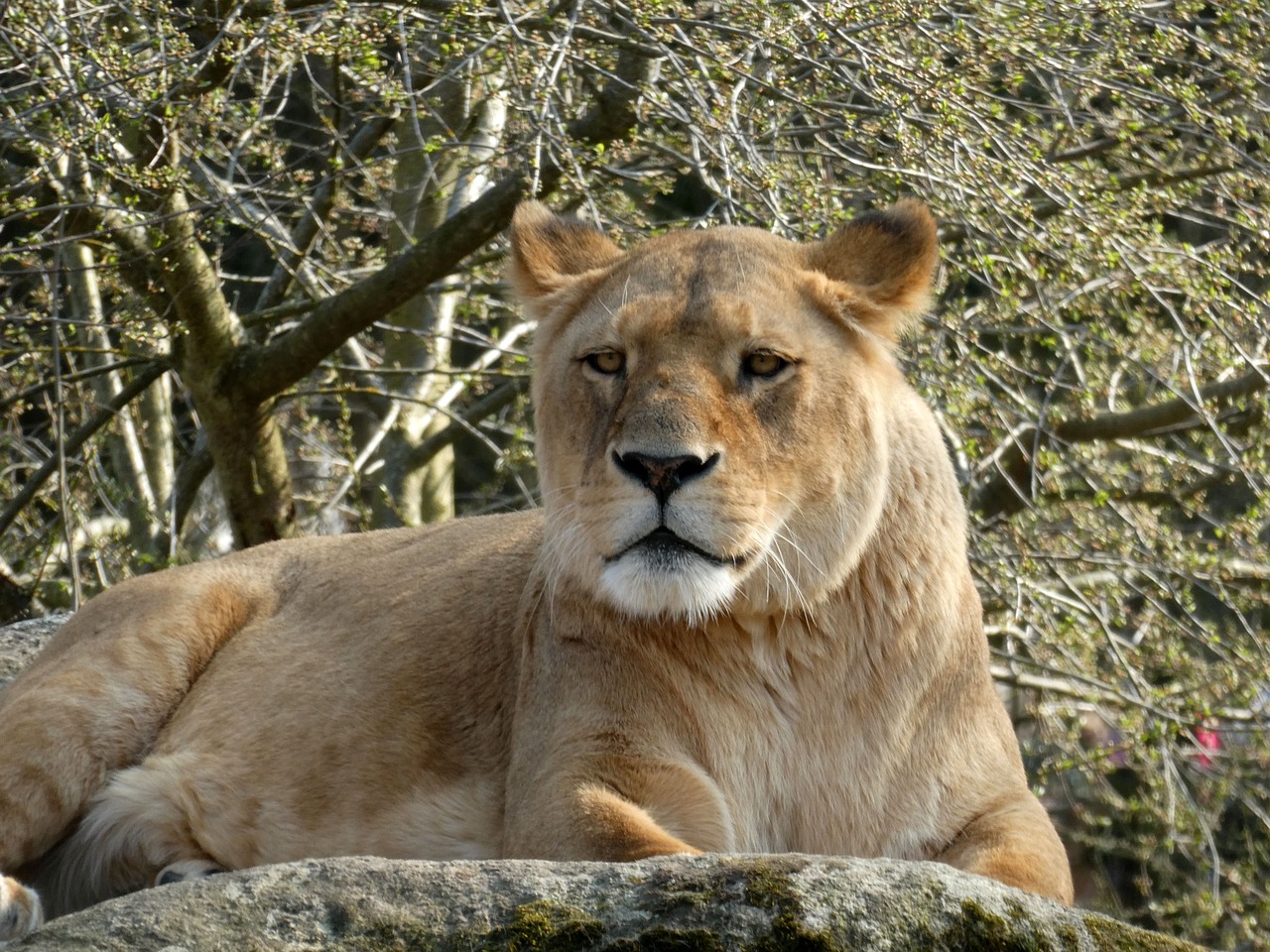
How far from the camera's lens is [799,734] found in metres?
4.04

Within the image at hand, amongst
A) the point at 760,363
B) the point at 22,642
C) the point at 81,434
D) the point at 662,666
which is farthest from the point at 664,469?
the point at 81,434

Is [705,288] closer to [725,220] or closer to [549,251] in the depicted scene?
[549,251]

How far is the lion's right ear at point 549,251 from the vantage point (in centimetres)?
464

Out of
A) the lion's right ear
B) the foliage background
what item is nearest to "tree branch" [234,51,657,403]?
the foliage background

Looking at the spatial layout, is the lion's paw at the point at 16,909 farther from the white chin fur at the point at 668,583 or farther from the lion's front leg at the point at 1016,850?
the lion's front leg at the point at 1016,850

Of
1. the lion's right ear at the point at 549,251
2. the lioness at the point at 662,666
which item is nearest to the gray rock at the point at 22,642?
the lioness at the point at 662,666

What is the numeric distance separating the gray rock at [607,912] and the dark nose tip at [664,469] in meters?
1.05

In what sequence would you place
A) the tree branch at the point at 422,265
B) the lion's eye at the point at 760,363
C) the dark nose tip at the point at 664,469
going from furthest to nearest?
the tree branch at the point at 422,265 → the lion's eye at the point at 760,363 → the dark nose tip at the point at 664,469

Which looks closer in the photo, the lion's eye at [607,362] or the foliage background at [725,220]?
the lion's eye at [607,362]

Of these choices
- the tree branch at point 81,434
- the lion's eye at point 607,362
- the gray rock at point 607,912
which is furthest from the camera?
the tree branch at point 81,434

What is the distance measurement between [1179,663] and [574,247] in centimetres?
512

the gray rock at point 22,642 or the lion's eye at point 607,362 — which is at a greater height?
the lion's eye at point 607,362

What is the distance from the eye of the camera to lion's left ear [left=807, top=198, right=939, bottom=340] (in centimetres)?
431

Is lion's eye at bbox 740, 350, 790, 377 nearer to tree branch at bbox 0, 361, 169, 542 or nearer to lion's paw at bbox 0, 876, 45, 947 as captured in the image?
lion's paw at bbox 0, 876, 45, 947
